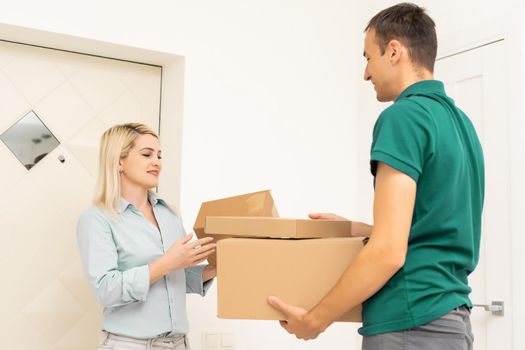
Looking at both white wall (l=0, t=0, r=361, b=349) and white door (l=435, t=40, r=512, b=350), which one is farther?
white wall (l=0, t=0, r=361, b=349)

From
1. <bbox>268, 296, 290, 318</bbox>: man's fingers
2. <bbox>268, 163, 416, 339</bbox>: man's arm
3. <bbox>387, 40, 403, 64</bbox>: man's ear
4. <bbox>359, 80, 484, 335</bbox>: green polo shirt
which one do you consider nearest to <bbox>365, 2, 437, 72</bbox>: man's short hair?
<bbox>387, 40, 403, 64</bbox>: man's ear

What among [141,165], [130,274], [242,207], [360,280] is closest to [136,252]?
[130,274]

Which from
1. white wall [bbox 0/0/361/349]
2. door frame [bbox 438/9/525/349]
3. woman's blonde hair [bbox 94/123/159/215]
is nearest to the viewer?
woman's blonde hair [bbox 94/123/159/215]

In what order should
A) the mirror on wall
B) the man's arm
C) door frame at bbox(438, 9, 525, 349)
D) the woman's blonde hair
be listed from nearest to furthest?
the man's arm < the woman's blonde hair < door frame at bbox(438, 9, 525, 349) < the mirror on wall

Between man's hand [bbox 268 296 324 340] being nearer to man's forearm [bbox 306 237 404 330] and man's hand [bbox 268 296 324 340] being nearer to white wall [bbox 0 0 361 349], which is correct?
man's forearm [bbox 306 237 404 330]

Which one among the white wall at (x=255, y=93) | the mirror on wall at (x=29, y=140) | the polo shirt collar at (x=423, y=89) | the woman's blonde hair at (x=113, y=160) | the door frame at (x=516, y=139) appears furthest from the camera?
the white wall at (x=255, y=93)

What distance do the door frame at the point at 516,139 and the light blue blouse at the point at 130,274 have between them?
127 cm

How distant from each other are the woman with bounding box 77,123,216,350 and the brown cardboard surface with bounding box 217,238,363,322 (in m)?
0.36

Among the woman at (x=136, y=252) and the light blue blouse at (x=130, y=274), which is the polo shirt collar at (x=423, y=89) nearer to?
the woman at (x=136, y=252)

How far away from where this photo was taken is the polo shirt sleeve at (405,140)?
1196 millimetres

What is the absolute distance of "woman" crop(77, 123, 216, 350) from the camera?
71.2 inches

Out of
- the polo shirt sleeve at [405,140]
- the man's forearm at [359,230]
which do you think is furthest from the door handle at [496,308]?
the polo shirt sleeve at [405,140]

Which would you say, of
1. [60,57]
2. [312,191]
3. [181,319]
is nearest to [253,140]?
[312,191]

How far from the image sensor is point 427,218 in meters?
1.23
